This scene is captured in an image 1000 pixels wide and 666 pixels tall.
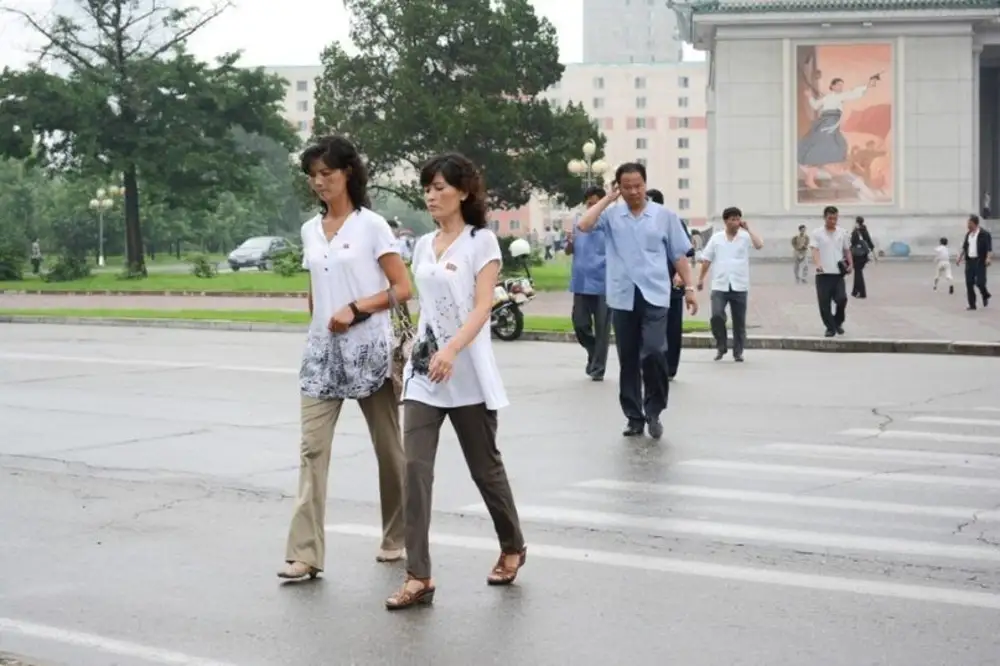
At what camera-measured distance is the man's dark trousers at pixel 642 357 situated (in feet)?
38.0

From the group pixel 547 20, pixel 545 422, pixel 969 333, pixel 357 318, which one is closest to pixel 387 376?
pixel 357 318

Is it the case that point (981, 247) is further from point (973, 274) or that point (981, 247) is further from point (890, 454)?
point (890, 454)

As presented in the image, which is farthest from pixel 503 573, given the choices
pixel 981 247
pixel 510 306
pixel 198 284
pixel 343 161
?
pixel 198 284

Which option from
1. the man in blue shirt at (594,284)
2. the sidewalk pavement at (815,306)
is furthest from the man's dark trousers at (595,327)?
the sidewalk pavement at (815,306)

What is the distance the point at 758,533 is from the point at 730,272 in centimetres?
1055

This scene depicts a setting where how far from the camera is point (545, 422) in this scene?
1290cm

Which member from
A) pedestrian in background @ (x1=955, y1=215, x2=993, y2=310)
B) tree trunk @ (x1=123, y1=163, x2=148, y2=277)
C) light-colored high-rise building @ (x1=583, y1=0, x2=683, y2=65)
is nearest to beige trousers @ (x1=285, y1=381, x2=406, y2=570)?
pedestrian in background @ (x1=955, y1=215, x2=993, y2=310)

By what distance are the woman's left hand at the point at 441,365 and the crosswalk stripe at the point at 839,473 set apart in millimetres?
3987

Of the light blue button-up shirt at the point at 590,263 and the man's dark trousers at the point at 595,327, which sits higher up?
the light blue button-up shirt at the point at 590,263

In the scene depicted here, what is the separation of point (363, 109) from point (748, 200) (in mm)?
13130

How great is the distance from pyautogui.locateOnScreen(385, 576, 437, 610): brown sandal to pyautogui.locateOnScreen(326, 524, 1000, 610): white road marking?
643 millimetres

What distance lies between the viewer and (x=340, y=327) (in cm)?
718

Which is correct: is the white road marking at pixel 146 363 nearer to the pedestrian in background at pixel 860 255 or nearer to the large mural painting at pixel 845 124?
the pedestrian in background at pixel 860 255

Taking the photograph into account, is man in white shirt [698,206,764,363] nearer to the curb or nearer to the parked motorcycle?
the curb
